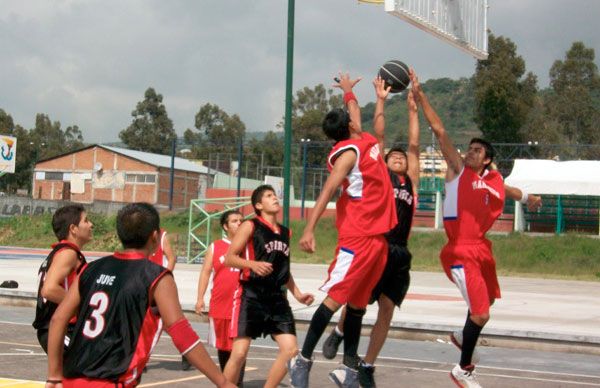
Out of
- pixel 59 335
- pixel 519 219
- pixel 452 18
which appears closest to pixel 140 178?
pixel 519 219

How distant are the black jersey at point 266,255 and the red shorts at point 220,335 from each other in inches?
44.0

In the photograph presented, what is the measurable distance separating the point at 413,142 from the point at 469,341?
77.2 inches

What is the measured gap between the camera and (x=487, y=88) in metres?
68.4

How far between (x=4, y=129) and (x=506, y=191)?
333 ft

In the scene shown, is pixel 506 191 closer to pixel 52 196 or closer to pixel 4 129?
pixel 52 196

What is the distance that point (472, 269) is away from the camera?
887cm

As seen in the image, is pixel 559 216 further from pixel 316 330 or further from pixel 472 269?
pixel 316 330

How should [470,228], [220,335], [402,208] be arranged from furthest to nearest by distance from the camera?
[220,335] < [402,208] < [470,228]

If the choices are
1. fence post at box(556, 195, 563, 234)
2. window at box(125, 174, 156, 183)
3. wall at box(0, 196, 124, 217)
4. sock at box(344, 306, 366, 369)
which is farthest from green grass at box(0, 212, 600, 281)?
sock at box(344, 306, 366, 369)

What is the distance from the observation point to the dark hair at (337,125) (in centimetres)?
859

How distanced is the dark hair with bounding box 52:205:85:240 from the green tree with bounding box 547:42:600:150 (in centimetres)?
7071

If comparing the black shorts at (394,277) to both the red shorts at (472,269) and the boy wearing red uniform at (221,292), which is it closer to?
the red shorts at (472,269)

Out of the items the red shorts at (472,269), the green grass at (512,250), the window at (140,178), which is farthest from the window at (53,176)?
the red shorts at (472,269)

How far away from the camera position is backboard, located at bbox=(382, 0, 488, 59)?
1197 centimetres
